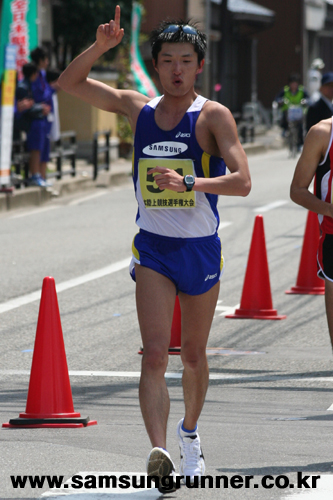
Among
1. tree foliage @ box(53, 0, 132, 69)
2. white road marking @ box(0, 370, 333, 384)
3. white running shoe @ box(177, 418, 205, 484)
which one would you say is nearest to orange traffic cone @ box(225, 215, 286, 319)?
white road marking @ box(0, 370, 333, 384)

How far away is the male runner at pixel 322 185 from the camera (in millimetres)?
4934

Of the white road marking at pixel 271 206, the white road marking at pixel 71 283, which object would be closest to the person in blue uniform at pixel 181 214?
the white road marking at pixel 71 283

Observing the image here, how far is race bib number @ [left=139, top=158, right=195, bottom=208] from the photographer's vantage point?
4.42 m

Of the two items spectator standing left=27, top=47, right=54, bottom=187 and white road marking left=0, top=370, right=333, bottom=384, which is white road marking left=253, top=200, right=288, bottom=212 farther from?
white road marking left=0, top=370, right=333, bottom=384

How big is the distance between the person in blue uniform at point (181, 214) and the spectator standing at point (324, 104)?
5414 mm

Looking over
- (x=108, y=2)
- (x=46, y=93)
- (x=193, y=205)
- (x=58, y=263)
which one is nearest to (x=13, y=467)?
(x=193, y=205)

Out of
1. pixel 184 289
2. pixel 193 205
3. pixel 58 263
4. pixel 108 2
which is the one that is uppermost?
pixel 108 2

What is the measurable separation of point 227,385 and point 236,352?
3.33ft

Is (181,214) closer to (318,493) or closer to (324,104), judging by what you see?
(318,493)

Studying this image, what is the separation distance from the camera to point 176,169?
4.41 m

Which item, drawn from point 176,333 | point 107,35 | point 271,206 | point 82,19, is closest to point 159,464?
point 107,35

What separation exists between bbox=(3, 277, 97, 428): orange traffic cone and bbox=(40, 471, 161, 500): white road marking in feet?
3.16

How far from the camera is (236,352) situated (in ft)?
24.7

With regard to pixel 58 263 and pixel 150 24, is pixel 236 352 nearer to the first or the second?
pixel 58 263
